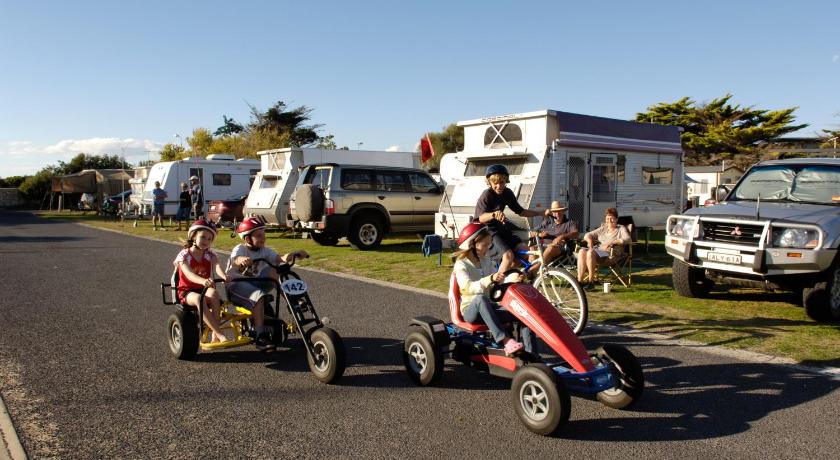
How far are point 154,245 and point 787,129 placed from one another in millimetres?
Answer: 44391

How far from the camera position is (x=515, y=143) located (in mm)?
12031

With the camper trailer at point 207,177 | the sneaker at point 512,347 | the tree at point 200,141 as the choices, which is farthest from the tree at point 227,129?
the sneaker at point 512,347

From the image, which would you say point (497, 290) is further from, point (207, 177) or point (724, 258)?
point (207, 177)

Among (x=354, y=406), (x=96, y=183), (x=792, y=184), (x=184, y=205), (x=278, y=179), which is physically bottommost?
(x=354, y=406)

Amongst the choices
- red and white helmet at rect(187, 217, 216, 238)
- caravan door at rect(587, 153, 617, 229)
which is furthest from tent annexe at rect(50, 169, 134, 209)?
red and white helmet at rect(187, 217, 216, 238)

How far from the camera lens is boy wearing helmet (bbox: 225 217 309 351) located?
551 cm

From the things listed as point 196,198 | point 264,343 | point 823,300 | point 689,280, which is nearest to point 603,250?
point 689,280

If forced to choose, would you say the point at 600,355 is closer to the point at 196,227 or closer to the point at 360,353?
the point at 360,353

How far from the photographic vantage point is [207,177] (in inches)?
1020

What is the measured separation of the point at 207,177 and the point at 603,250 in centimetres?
2050

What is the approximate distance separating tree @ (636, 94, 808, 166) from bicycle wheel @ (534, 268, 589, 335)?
140 ft

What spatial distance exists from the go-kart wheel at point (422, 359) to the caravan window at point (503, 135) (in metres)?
7.63

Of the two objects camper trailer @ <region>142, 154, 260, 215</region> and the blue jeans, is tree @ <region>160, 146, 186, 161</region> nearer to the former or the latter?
camper trailer @ <region>142, 154, 260, 215</region>

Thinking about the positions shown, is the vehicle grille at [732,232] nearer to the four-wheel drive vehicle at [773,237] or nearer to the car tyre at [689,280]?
the four-wheel drive vehicle at [773,237]
